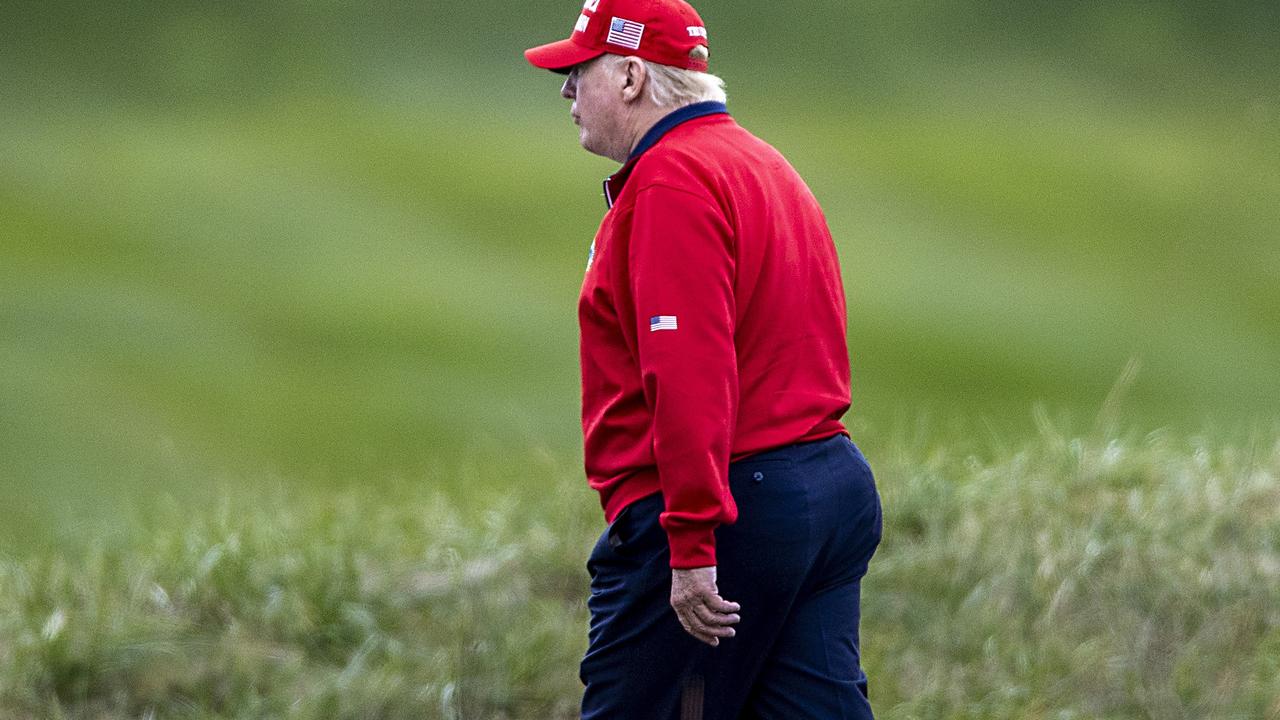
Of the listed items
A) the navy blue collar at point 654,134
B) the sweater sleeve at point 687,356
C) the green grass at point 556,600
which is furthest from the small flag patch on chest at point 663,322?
the green grass at point 556,600

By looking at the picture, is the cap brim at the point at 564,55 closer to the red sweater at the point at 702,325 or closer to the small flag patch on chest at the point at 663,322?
the red sweater at the point at 702,325

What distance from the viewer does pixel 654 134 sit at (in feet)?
10.1

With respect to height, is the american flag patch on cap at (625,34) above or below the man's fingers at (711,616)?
above

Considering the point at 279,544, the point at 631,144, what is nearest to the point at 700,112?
the point at 631,144

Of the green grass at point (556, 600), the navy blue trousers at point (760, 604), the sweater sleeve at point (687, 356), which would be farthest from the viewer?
the green grass at point (556, 600)

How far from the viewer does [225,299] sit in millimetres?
11516

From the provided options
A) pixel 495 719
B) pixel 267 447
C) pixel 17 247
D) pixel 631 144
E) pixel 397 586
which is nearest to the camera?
pixel 631 144

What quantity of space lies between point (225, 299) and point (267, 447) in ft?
9.22

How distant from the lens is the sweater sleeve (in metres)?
2.90

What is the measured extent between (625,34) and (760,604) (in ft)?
3.41

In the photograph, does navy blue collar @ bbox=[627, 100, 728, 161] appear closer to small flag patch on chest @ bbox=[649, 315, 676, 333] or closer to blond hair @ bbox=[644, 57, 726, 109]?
blond hair @ bbox=[644, 57, 726, 109]

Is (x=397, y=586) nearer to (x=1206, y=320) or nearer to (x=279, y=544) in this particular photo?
(x=279, y=544)

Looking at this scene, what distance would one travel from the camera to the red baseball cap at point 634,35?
3.09m

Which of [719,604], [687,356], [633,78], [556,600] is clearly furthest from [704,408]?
[556,600]
